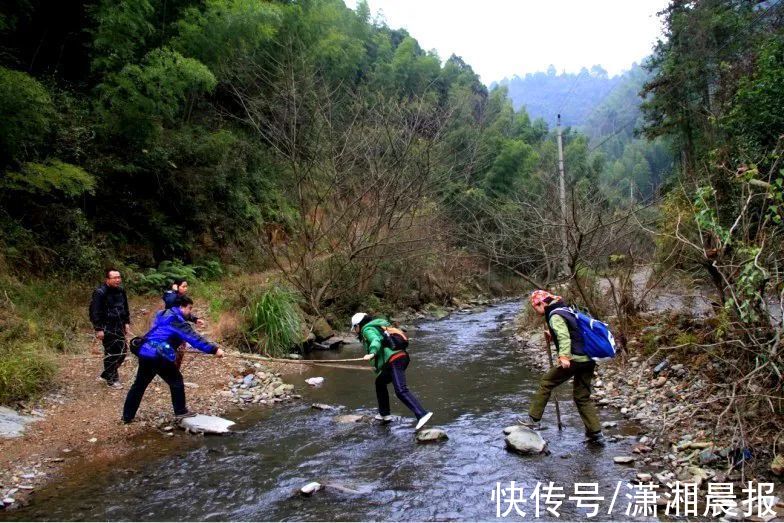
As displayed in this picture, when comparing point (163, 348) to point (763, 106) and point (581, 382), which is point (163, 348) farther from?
point (763, 106)

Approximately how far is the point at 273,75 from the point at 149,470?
1208 cm

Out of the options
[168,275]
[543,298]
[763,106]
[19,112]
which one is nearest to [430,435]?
[543,298]

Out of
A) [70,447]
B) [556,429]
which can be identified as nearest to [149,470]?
[70,447]

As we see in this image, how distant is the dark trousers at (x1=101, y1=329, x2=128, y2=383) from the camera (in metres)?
7.22

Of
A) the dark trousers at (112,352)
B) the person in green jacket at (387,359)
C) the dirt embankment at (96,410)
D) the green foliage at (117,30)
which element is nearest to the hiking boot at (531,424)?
the person in green jacket at (387,359)

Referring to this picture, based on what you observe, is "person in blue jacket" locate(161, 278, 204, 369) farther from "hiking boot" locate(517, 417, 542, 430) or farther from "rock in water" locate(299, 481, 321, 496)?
"hiking boot" locate(517, 417, 542, 430)

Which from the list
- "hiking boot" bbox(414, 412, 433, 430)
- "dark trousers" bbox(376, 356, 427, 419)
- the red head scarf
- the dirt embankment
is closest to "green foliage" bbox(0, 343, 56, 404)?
the dirt embankment

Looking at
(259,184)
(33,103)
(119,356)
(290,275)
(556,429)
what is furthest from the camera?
(259,184)

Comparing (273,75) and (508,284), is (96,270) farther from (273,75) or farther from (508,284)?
(508,284)

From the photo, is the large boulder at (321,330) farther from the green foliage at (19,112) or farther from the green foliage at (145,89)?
the green foliage at (19,112)

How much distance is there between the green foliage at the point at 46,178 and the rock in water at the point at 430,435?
7.90 meters

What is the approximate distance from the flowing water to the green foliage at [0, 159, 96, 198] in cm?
569

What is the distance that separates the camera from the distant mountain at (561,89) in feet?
405

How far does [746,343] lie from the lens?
16.1ft
